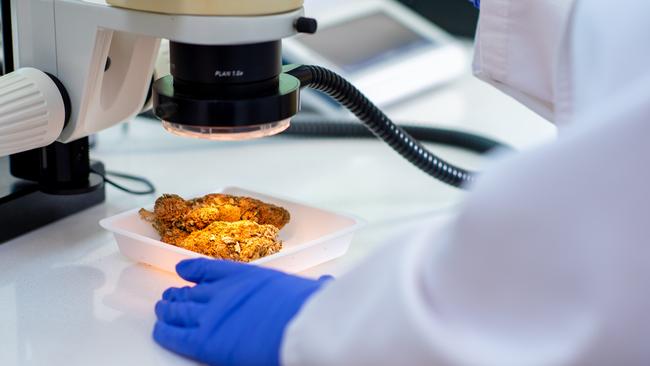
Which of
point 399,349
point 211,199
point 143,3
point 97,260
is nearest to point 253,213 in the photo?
point 211,199

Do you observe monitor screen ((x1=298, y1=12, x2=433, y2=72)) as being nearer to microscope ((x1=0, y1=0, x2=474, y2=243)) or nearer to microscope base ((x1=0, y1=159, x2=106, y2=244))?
microscope ((x1=0, y1=0, x2=474, y2=243))

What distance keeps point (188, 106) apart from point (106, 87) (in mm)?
219

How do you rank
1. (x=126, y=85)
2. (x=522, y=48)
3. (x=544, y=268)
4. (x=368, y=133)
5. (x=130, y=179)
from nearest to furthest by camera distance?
1. (x=544, y=268)
2. (x=522, y=48)
3. (x=126, y=85)
4. (x=130, y=179)
5. (x=368, y=133)

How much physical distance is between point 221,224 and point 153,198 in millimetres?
286

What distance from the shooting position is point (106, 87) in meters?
1.17

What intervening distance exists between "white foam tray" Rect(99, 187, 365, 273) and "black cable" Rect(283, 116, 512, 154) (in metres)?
0.41

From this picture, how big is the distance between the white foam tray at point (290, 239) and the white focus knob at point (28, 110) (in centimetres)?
12

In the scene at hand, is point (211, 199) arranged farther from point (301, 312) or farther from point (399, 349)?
point (399, 349)

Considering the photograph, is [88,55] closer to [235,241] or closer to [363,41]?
[235,241]

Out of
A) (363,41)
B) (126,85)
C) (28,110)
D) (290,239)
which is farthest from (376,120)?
(363,41)

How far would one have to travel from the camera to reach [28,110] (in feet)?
3.63

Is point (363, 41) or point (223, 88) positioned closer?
point (223, 88)

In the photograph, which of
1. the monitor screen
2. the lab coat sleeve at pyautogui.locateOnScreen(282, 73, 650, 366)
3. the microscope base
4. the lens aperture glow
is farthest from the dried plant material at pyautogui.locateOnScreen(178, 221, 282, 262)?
the monitor screen

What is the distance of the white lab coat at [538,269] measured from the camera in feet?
2.27
